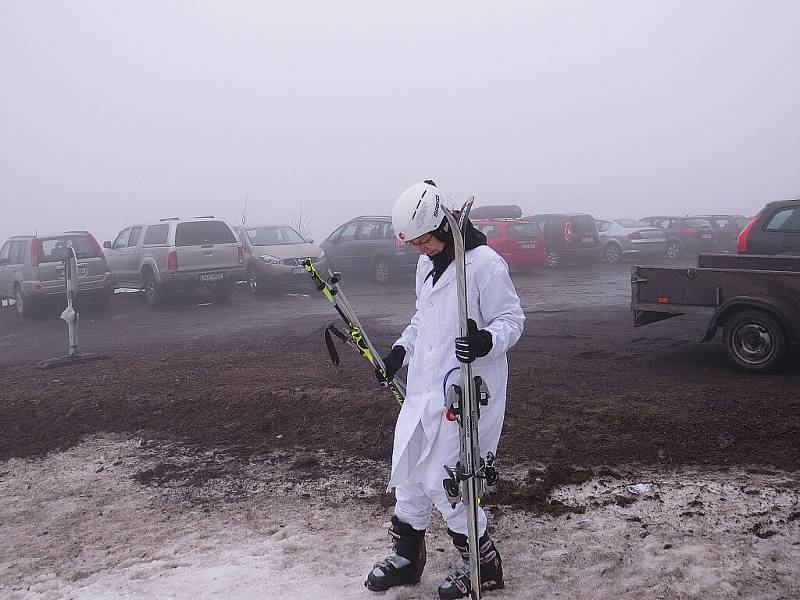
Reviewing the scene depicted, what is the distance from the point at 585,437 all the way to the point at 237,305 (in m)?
12.2

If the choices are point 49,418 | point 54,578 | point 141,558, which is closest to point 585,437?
point 141,558

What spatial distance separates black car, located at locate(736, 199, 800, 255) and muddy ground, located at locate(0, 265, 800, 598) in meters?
1.41

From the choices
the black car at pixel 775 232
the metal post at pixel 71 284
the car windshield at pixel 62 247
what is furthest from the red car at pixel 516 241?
the metal post at pixel 71 284

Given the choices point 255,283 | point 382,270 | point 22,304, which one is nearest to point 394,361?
point 22,304

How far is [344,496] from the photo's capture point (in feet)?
17.8

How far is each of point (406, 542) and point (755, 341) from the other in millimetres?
5787

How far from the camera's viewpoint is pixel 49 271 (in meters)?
16.4

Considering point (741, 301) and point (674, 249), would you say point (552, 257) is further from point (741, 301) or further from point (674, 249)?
point (741, 301)

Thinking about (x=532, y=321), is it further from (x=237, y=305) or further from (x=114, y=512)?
(x=114, y=512)

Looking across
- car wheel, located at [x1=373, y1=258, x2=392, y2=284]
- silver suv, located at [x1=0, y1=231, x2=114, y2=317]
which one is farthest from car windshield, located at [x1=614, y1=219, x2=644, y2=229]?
silver suv, located at [x1=0, y1=231, x2=114, y2=317]

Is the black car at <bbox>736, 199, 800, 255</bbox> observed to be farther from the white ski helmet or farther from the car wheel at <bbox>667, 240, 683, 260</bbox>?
the car wheel at <bbox>667, 240, 683, 260</bbox>

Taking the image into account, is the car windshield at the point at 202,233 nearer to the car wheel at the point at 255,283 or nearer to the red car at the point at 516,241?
the car wheel at the point at 255,283

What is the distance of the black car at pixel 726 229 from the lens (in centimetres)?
2636

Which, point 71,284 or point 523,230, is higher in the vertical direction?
point 523,230
